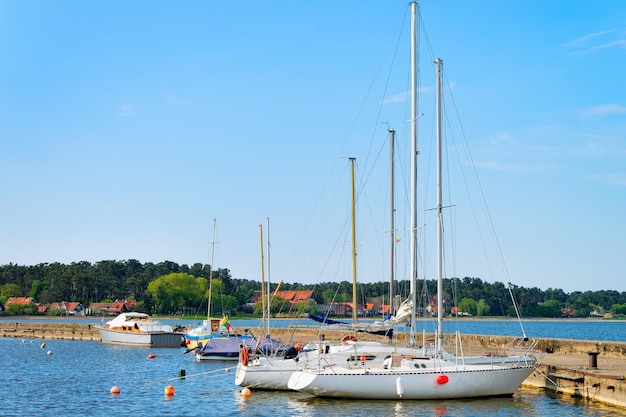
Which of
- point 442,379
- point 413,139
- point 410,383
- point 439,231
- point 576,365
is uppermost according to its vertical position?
point 413,139

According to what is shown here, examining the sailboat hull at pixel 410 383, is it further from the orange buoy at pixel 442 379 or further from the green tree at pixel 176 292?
the green tree at pixel 176 292

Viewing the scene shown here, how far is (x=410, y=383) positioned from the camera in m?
31.2

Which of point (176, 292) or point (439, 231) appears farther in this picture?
point (176, 292)

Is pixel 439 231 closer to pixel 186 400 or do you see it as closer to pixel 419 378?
pixel 419 378

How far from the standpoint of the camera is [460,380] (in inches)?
1235

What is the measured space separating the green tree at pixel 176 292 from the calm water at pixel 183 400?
139m

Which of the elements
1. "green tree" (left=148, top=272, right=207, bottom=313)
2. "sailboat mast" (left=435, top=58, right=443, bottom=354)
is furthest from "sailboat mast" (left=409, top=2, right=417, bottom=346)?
"green tree" (left=148, top=272, right=207, bottom=313)

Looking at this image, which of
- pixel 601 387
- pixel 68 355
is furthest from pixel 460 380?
pixel 68 355

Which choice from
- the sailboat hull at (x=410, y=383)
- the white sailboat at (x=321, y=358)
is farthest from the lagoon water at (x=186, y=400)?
the white sailboat at (x=321, y=358)

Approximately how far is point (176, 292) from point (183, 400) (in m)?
160

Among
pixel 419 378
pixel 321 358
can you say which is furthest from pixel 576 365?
pixel 321 358

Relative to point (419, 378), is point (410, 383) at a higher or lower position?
lower

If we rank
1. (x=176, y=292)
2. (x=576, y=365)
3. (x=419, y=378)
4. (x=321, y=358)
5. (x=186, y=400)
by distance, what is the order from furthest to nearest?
(x=176, y=292) → (x=576, y=365) → (x=186, y=400) → (x=321, y=358) → (x=419, y=378)

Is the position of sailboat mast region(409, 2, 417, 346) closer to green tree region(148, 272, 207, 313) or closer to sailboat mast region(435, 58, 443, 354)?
sailboat mast region(435, 58, 443, 354)
